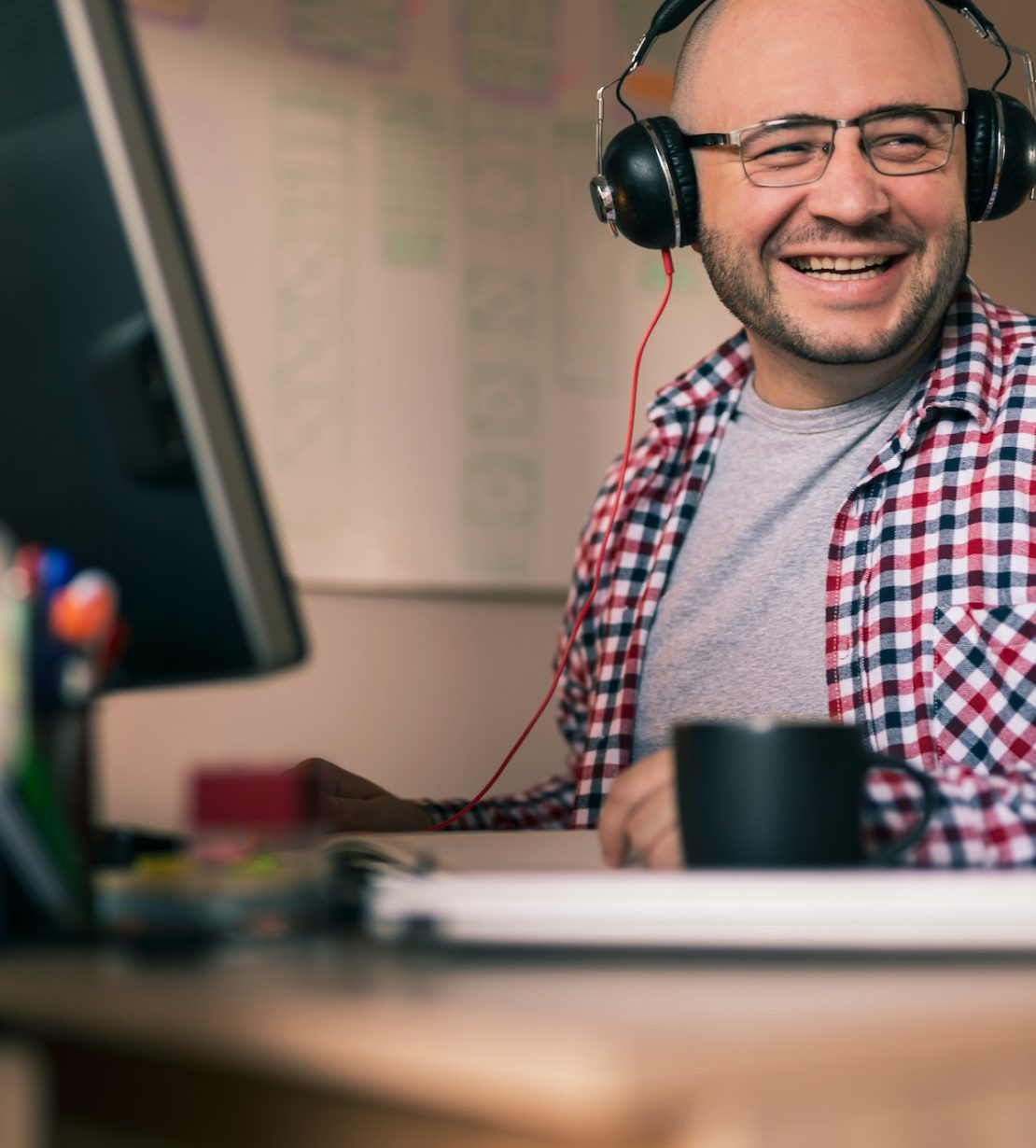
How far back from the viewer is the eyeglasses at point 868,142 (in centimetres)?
142

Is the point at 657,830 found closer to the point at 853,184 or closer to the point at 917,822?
the point at 917,822

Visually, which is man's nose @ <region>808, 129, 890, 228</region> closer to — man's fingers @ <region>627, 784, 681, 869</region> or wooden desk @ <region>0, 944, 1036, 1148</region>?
man's fingers @ <region>627, 784, 681, 869</region>

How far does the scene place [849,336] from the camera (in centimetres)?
148

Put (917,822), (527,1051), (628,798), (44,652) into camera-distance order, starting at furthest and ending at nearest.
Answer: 1. (628,798)
2. (917,822)
3. (44,652)
4. (527,1051)

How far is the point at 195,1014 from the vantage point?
0.37 metres

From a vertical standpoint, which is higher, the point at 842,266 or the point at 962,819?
the point at 842,266

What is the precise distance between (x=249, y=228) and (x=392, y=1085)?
6.04ft

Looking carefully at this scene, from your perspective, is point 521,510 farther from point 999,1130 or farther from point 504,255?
point 999,1130

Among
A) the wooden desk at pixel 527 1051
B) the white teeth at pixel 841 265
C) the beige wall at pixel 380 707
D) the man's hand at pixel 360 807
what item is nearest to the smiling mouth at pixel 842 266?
the white teeth at pixel 841 265

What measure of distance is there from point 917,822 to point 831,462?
96 cm

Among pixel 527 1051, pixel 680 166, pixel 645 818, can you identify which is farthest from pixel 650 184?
pixel 527 1051

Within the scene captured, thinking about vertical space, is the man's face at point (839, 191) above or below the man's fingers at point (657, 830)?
above

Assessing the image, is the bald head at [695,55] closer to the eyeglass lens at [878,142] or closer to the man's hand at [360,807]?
the eyeglass lens at [878,142]

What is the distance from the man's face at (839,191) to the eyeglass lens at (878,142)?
1 cm
